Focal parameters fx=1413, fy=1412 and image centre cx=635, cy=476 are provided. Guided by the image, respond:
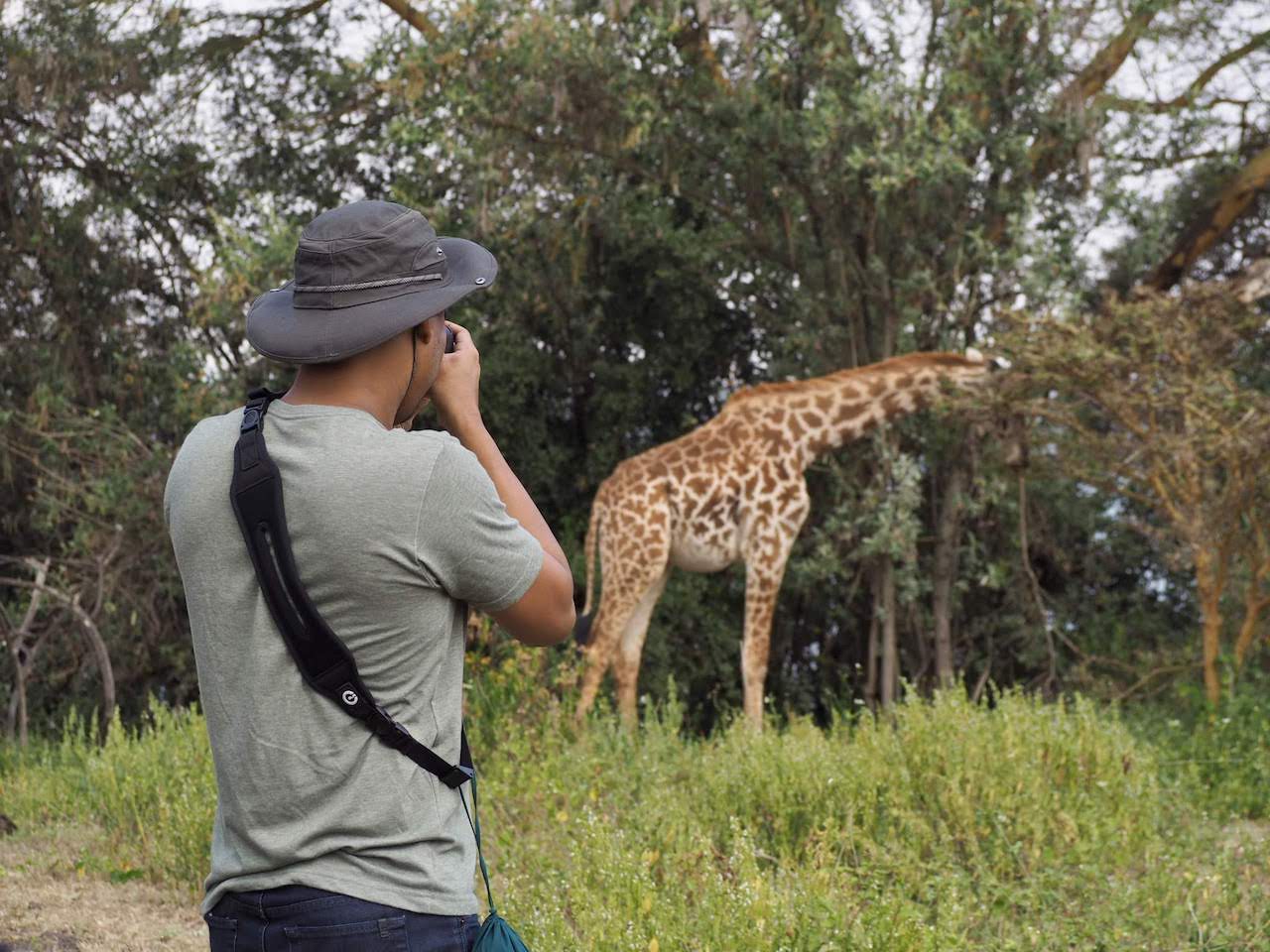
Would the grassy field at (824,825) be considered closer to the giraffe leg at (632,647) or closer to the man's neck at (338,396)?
the giraffe leg at (632,647)

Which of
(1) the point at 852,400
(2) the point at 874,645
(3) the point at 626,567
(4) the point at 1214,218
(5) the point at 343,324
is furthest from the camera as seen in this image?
(4) the point at 1214,218

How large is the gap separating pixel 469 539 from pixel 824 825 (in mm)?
4067

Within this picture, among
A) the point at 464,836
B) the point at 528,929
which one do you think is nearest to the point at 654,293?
the point at 528,929

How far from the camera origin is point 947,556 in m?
9.92

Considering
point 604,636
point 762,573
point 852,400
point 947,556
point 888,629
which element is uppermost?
point 852,400

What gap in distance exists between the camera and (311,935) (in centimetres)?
212

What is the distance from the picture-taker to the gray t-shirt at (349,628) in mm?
2129

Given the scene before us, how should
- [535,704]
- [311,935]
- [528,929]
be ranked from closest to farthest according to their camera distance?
[311,935] < [528,929] < [535,704]

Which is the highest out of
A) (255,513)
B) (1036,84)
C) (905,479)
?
(1036,84)

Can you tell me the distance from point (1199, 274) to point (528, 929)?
10.1m

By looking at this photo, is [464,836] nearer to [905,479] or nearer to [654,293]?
[905,479]

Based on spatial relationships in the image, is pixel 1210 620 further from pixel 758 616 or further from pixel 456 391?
pixel 456 391

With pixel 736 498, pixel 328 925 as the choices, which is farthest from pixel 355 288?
pixel 736 498

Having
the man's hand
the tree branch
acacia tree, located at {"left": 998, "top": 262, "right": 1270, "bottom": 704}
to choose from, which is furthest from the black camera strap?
the tree branch
